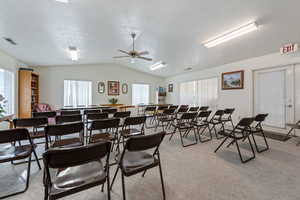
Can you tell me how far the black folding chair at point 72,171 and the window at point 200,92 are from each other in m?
5.73

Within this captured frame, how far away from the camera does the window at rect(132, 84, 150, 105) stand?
319 inches

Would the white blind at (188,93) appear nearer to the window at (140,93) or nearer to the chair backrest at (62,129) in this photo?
the window at (140,93)

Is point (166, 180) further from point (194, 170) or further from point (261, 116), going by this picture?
point (261, 116)

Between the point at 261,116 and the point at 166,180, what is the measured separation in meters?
2.58

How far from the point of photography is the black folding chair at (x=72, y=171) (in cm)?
101

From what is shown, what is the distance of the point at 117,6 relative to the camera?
2.46 meters

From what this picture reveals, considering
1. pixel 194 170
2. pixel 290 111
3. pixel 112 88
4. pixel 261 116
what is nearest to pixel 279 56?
pixel 290 111

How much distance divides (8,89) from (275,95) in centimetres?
856

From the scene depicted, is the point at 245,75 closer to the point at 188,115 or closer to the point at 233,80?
the point at 233,80

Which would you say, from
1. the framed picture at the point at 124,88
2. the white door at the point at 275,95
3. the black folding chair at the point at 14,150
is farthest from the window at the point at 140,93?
the black folding chair at the point at 14,150

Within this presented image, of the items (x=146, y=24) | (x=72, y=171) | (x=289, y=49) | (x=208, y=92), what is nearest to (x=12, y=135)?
(x=72, y=171)

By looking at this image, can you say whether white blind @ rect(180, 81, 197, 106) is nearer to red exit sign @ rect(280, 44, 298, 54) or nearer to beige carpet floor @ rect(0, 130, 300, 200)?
red exit sign @ rect(280, 44, 298, 54)

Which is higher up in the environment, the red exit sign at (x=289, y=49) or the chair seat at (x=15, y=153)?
the red exit sign at (x=289, y=49)

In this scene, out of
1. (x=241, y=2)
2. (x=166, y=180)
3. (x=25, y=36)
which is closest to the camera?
(x=166, y=180)
